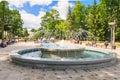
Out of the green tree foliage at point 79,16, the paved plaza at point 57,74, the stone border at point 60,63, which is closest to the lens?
the paved plaza at point 57,74

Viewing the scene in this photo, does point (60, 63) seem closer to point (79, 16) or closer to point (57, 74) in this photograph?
point (57, 74)

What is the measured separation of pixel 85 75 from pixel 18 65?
4055 millimetres

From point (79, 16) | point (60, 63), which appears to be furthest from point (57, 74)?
point (79, 16)

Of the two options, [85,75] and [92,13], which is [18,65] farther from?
[92,13]

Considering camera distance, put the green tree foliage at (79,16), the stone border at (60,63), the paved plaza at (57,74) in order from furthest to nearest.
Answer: the green tree foliage at (79,16) → the stone border at (60,63) → the paved plaza at (57,74)

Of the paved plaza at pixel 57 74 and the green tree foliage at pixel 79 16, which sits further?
the green tree foliage at pixel 79 16

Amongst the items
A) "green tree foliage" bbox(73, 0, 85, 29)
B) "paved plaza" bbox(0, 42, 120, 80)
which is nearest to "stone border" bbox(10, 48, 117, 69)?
"paved plaza" bbox(0, 42, 120, 80)

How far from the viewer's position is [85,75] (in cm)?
902

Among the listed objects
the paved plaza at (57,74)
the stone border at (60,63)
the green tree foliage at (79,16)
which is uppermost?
the green tree foliage at (79,16)

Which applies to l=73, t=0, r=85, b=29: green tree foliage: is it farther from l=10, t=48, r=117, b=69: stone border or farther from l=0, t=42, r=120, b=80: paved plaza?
l=0, t=42, r=120, b=80: paved plaza

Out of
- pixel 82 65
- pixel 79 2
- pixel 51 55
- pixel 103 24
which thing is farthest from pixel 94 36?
pixel 82 65

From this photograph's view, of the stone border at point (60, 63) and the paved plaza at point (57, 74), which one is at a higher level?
the stone border at point (60, 63)

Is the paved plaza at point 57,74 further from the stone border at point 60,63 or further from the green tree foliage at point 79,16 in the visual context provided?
the green tree foliage at point 79,16

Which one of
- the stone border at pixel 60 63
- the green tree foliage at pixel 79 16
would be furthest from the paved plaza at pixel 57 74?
the green tree foliage at pixel 79 16
